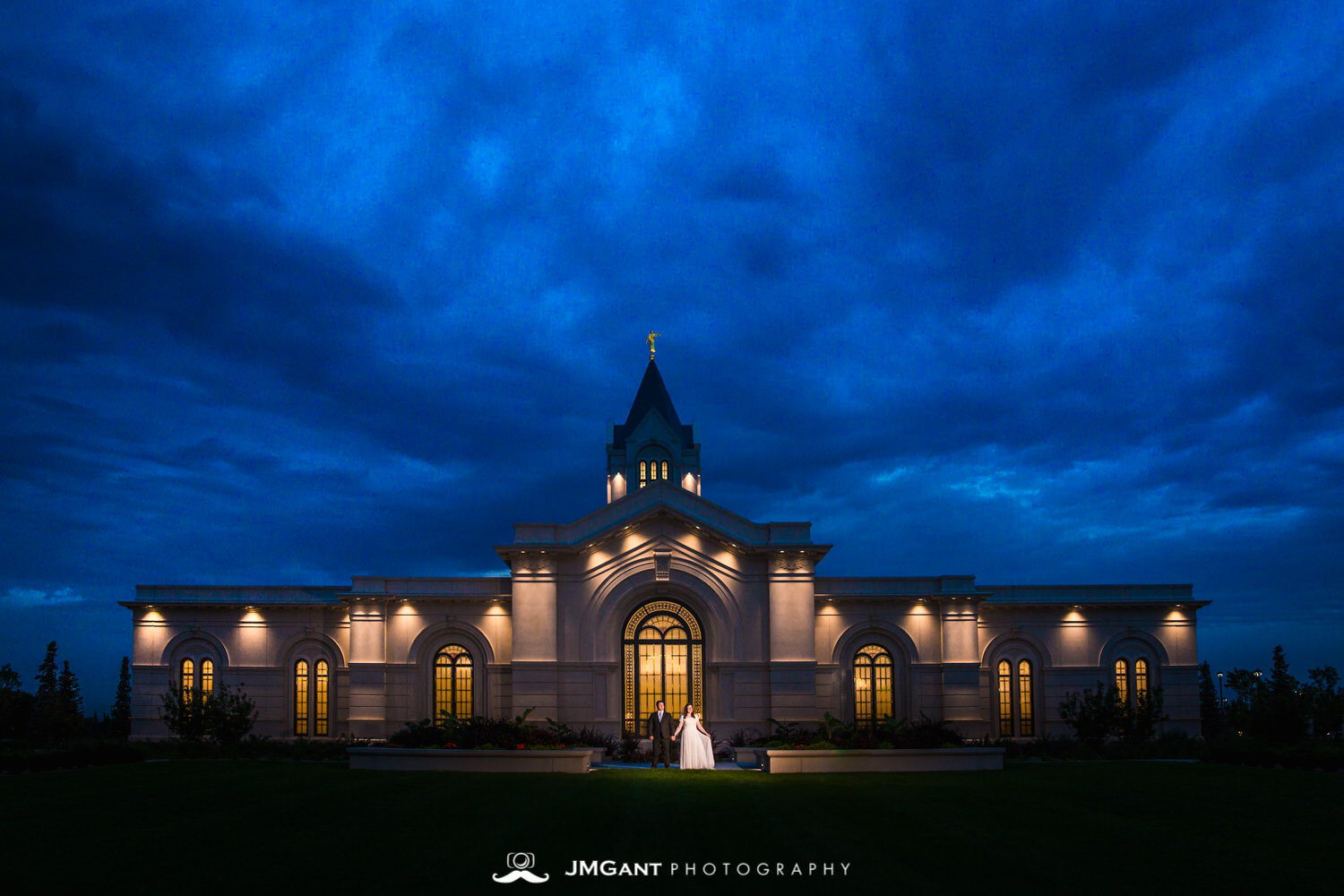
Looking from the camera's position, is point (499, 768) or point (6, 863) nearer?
point (6, 863)

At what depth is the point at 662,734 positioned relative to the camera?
92.6ft

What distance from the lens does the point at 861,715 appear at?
3884 cm

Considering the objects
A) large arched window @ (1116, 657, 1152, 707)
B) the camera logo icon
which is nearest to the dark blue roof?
large arched window @ (1116, 657, 1152, 707)

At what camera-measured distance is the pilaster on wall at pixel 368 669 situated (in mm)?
38219

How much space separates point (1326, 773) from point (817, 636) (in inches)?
664

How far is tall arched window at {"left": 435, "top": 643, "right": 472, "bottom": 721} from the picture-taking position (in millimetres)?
39031

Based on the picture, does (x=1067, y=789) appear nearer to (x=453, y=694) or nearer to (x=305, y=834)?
(x=305, y=834)

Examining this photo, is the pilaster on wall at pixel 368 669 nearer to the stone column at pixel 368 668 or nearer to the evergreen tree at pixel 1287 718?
the stone column at pixel 368 668

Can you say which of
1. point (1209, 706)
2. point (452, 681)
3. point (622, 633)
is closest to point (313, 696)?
point (452, 681)

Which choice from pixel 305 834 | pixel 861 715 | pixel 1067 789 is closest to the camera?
pixel 305 834

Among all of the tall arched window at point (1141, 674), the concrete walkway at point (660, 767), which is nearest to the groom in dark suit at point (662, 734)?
the concrete walkway at point (660, 767)

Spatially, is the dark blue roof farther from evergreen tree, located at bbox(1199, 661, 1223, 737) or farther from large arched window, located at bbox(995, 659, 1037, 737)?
evergreen tree, located at bbox(1199, 661, 1223, 737)

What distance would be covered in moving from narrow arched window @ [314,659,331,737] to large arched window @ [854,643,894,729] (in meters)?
20.7

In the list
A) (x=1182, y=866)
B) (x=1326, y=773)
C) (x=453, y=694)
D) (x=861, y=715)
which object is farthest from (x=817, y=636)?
(x=1182, y=866)
